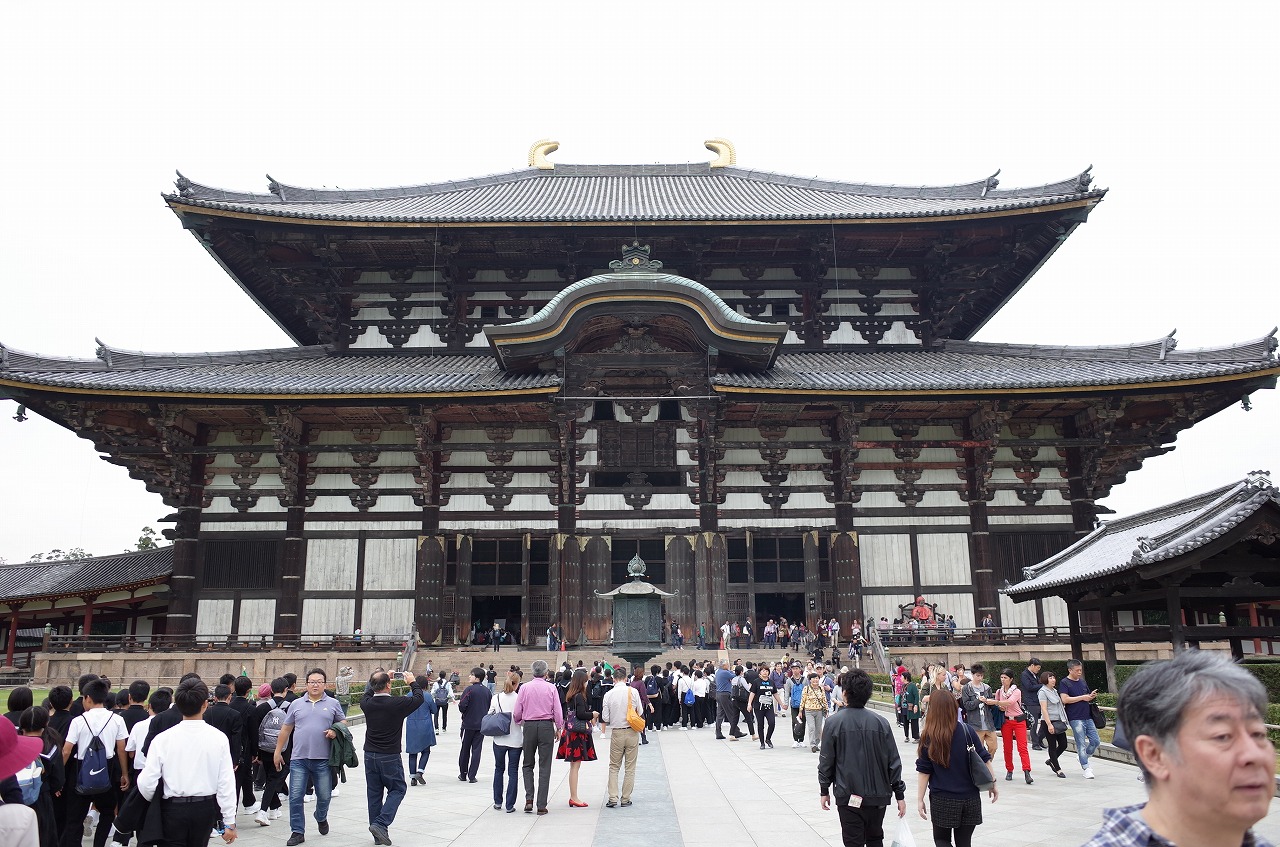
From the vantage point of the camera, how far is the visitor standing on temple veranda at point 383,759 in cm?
934

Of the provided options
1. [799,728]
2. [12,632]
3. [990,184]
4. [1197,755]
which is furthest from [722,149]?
[1197,755]

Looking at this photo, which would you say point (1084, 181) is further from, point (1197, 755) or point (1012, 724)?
point (1197, 755)

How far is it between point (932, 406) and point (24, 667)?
110 feet

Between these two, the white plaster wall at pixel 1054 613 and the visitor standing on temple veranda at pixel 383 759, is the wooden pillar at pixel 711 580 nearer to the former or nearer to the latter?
the white plaster wall at pixel 1054 613

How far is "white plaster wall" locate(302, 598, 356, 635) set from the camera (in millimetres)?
26578

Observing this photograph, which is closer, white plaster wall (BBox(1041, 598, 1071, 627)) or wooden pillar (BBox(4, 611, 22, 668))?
white plaster wall (BBox(1041, 598, 1071, 627))

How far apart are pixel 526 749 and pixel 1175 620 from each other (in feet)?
29.2

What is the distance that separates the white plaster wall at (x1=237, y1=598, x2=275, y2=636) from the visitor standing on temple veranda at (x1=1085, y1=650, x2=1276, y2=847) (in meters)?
27.0

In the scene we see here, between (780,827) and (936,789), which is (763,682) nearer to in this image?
(780,827)

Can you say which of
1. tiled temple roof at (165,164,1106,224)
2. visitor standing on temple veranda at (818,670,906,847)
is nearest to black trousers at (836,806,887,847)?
visitor standing on temple veranda at (818,670,906,847)

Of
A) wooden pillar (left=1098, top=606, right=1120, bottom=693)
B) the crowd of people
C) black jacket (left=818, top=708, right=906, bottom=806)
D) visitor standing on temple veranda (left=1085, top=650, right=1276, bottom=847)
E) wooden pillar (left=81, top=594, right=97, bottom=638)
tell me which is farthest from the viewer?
wooden pillar (left=81, top=594, right=97, bottom=638)

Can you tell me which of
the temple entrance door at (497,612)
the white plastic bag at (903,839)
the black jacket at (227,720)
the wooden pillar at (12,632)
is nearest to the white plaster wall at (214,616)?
the temple entrance door at (497,612)

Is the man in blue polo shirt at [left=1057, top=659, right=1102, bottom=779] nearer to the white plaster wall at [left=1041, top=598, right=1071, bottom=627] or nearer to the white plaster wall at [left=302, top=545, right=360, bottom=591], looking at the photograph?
the white plaster wall at [left=1041, top=598, right=1071, bottom=627]

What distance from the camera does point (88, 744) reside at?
8.34 m
